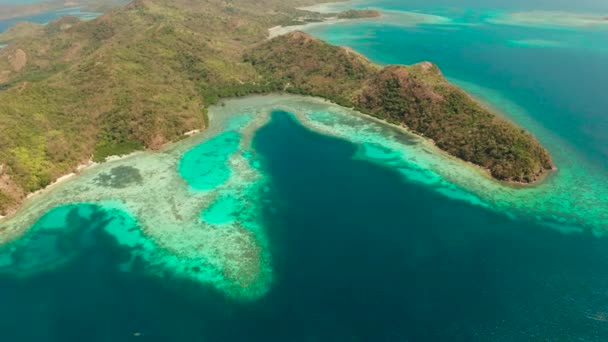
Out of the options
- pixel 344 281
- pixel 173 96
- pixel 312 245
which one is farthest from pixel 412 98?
pixel 173 96

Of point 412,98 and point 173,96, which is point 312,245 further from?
point 173,96

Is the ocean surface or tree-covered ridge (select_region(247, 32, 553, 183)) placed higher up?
tree-covered ridge (select_region(247, 32, 553, 183))

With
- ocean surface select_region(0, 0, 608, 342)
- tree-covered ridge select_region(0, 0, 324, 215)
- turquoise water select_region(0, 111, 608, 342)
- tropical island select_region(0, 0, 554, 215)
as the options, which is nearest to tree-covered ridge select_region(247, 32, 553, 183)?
tropical island select_region(0, 0, 554, 215)

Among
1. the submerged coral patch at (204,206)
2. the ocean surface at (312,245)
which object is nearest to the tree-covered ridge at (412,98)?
the submerged coral patch at (204,206)

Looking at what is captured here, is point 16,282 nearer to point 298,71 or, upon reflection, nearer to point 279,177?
point 279,177

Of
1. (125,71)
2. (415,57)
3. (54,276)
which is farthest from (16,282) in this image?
(415,57)

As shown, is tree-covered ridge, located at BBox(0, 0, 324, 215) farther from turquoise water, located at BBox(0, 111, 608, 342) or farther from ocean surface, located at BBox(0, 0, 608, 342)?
turquoise water, located at BBox(0, 111, 608, 342)
